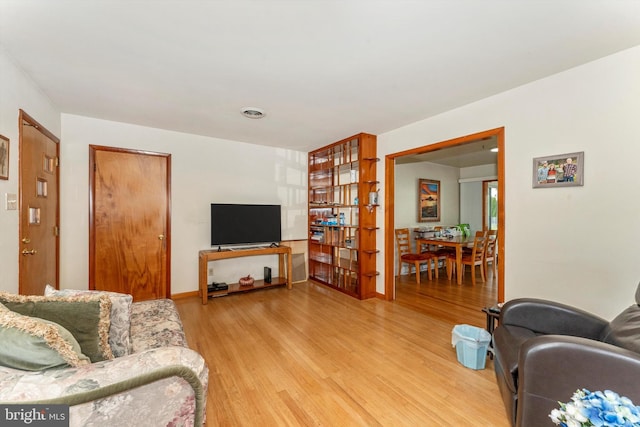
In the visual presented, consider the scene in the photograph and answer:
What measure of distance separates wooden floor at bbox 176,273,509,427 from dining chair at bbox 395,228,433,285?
998mm

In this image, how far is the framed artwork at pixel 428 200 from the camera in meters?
5.73

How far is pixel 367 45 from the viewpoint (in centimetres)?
184

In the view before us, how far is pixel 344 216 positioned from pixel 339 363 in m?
2.48

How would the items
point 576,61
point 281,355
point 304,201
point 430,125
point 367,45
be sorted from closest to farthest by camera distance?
point 367,45 → point 576,61 → point 281,355 → point 430,125 → point 304,201

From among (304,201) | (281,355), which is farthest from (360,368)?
(304,201)

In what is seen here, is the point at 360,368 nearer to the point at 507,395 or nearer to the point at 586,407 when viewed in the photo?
the point at 507,395

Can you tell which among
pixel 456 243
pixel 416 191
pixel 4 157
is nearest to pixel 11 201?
pixel 4 157

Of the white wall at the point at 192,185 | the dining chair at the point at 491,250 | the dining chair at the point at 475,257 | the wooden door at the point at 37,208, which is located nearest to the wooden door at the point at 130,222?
the white wall at the point at 192,185

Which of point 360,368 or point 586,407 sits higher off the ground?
point 586,407

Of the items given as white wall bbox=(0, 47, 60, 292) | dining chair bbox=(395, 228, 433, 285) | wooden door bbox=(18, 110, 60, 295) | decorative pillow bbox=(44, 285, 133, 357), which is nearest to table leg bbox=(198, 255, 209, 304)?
wooden door bbox=(18, 110, 60, 295)

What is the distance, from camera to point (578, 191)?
2121mm

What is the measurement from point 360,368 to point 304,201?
3.24m

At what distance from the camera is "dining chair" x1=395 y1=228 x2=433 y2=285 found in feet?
15.6

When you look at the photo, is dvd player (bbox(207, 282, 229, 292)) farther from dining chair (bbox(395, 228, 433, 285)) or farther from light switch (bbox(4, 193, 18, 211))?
dining chair (bbox(395, 228, 433, 285))
